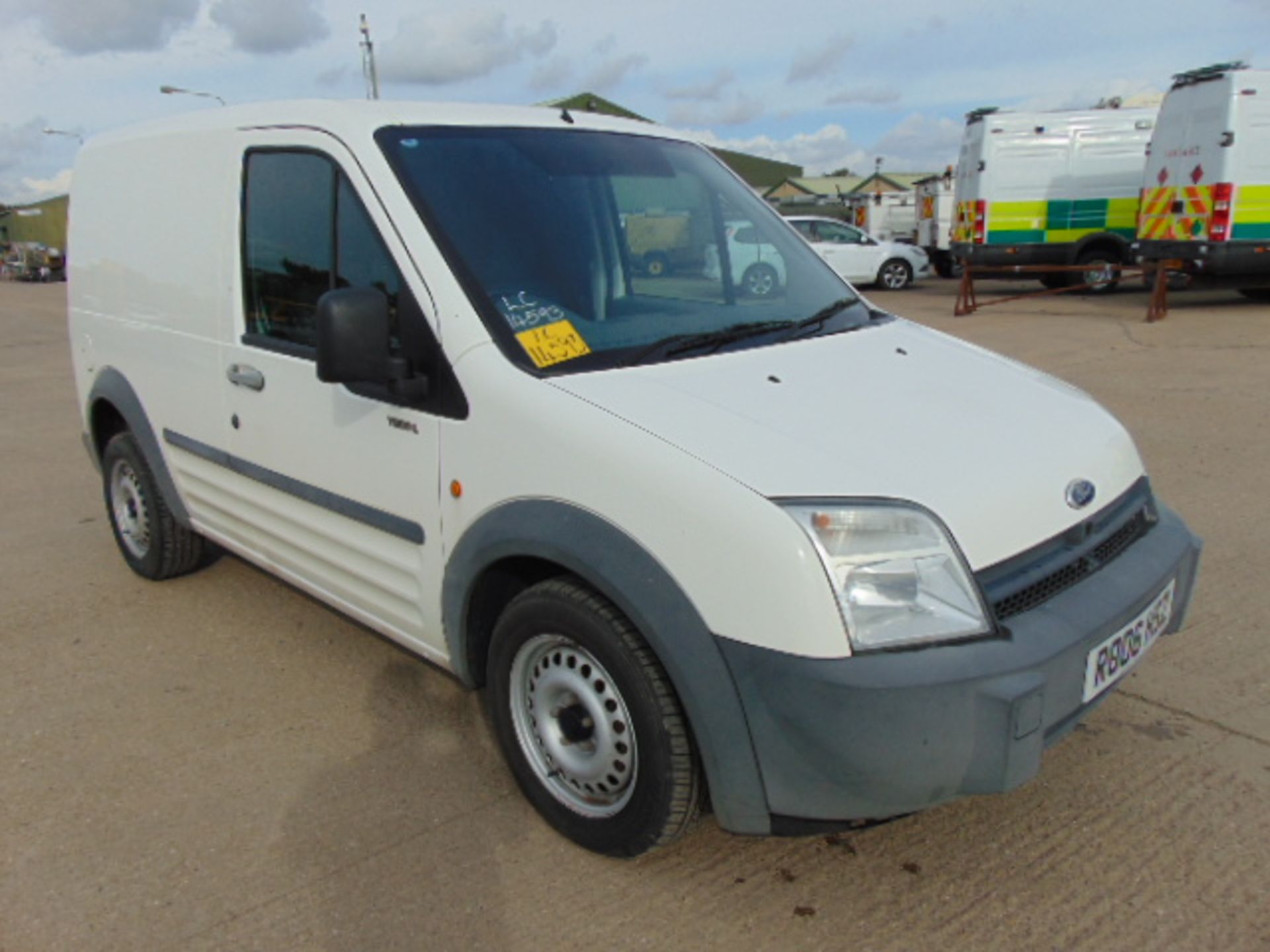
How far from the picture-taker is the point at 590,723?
8.44ft

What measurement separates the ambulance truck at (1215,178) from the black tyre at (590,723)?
13.2 m

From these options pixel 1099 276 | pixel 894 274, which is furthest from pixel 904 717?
pixel 894 274

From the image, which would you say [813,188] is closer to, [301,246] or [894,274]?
[894,274]

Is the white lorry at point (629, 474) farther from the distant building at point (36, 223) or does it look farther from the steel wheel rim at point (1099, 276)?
the distant building at point (36, 223)

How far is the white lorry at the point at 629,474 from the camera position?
6.93 ft

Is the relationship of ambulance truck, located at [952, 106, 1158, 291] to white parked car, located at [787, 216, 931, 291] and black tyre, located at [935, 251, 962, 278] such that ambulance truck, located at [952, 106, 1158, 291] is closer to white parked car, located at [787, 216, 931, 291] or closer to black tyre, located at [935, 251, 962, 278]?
white parked car, located at [787, 216, 931, 291]

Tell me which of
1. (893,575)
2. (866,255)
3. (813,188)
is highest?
(813,188)

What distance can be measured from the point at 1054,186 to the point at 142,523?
616 inches

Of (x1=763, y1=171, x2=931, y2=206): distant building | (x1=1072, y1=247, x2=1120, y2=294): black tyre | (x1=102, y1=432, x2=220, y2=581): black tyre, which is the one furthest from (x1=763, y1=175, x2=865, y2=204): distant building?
(x1=102, y1=432, x2=220, y2=581): black tyre

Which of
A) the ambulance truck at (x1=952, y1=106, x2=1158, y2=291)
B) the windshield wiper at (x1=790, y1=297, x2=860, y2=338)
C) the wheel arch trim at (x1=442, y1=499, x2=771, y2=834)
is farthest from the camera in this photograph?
the ambulance truck at (x1=952, y1=106, x2=1158, y2=291)

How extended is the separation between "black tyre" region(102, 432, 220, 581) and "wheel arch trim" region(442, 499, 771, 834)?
2564 mm

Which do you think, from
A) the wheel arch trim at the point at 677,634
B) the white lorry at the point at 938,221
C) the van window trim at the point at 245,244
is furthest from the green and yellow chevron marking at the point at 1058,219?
the wheel arch trim at the point at 677,634

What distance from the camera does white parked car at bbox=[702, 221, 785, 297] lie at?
333cm

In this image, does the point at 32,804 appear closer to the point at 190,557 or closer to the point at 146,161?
the point at 190,557
